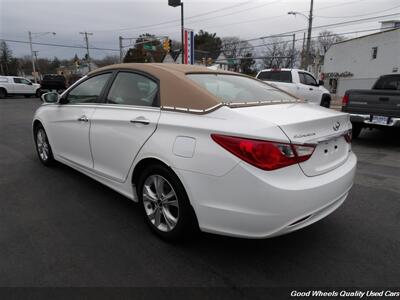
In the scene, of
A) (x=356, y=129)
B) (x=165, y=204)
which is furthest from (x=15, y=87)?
(x=165, y=204)

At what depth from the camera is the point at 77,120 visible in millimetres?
3887

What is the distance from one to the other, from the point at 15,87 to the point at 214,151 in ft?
94.0

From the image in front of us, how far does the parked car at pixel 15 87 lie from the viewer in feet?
82.9

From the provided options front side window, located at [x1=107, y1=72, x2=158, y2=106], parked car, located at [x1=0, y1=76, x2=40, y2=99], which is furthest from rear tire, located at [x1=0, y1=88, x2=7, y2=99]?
front side window, located at [x1=107, y1=72, x2=158, y2=106]

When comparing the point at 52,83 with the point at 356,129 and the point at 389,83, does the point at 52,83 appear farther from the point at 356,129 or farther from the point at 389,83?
the point at 389,83

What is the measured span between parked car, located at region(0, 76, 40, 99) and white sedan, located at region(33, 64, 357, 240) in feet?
86.5

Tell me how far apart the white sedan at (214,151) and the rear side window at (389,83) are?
→ 6.24 metres

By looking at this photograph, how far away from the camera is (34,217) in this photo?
3395mm

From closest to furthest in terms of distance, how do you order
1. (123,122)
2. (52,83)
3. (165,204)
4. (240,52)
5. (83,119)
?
(165,204), (123,122), (83,119), (52,83), (240,52)

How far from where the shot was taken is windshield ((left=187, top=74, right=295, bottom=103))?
9.49 feet

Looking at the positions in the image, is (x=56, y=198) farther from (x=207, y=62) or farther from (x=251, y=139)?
(x=207, y=62)

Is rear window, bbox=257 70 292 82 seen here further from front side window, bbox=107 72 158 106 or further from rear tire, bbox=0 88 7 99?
rear tire, bbox=0 88 7 99

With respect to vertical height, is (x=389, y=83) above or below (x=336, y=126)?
above

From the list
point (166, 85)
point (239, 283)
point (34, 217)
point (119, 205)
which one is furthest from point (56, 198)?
point (239, 283)
